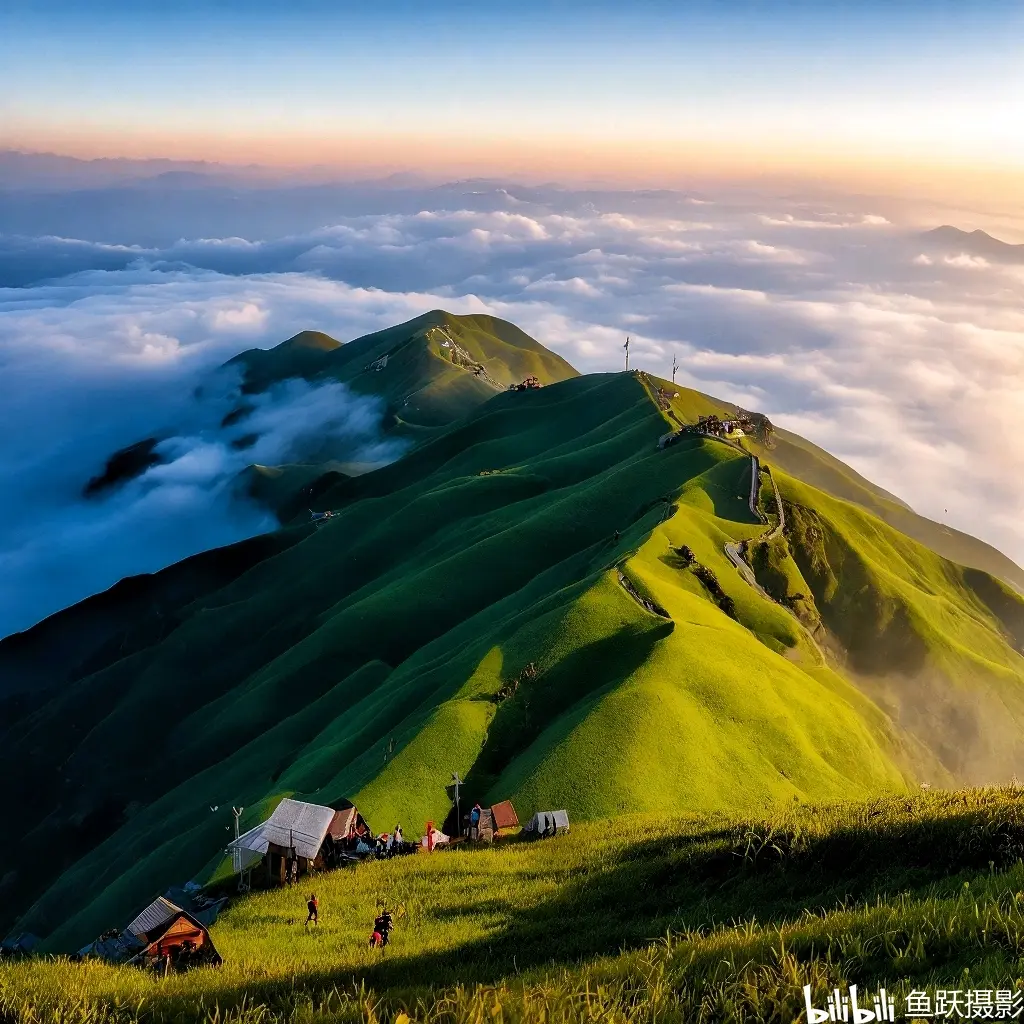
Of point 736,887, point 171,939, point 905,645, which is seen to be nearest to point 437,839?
point 171,939

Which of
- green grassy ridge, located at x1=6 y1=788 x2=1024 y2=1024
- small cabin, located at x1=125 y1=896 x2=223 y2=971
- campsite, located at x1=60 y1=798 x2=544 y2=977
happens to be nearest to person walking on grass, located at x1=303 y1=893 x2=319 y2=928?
green grassy ridge, located at x1=6 y1=788 x2=1024 y2=1024

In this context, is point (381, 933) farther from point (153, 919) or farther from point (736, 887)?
point (153, 919)

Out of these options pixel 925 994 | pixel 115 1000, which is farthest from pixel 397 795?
pixel 925 994

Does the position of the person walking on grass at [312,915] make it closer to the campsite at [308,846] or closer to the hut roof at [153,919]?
the hut roof at [153,919]

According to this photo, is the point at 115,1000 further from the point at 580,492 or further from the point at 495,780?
the point at 580,492

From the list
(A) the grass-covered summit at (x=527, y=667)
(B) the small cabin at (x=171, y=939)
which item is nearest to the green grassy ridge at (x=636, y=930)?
(B) the small cabin at (x=171, y=939)
